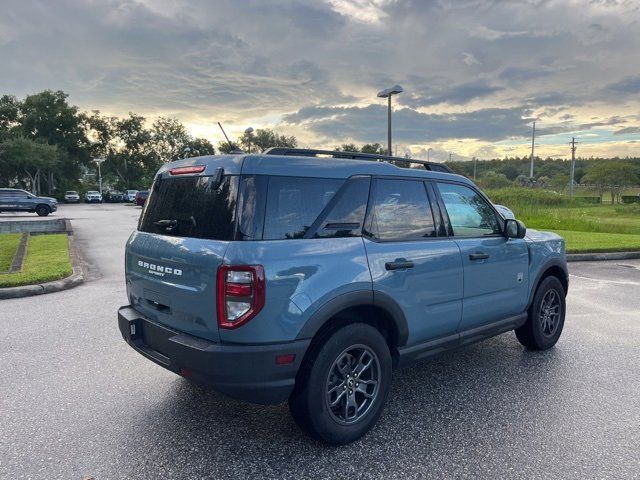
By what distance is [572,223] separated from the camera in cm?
1909

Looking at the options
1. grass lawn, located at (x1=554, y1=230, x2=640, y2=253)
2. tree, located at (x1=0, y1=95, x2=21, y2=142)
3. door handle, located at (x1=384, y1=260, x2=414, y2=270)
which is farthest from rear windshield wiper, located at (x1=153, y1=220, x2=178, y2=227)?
tree, located at (x1=0, y1=95, x2=21, y2=142)

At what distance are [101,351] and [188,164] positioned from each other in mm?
2624

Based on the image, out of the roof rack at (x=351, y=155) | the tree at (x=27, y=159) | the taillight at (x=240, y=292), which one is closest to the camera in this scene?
the taillight at (x=240, y=292)

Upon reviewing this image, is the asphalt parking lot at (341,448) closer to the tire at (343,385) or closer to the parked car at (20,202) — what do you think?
the tire at (343,385)

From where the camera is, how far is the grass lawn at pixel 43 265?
766 cm

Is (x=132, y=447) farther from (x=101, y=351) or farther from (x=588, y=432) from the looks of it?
(x=588, y=432)

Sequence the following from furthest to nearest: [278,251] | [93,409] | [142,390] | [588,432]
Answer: [142,390] < [93,409] < [588,432] < [278,251]

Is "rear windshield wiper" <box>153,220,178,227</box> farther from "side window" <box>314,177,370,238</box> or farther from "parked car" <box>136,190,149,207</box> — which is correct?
"side window" <box>314,177,370,238</box>

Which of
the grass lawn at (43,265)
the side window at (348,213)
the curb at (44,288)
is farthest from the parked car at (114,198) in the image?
the side window at (348,213)

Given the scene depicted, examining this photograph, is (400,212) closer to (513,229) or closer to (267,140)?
(513,229)

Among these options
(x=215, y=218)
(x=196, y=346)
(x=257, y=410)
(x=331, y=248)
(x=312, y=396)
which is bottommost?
(x=257, y=410)

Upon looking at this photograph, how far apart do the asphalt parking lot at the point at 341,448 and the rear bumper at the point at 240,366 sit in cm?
50

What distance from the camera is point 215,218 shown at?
2834mm

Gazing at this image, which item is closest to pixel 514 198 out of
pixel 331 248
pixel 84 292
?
pixel 84 292
